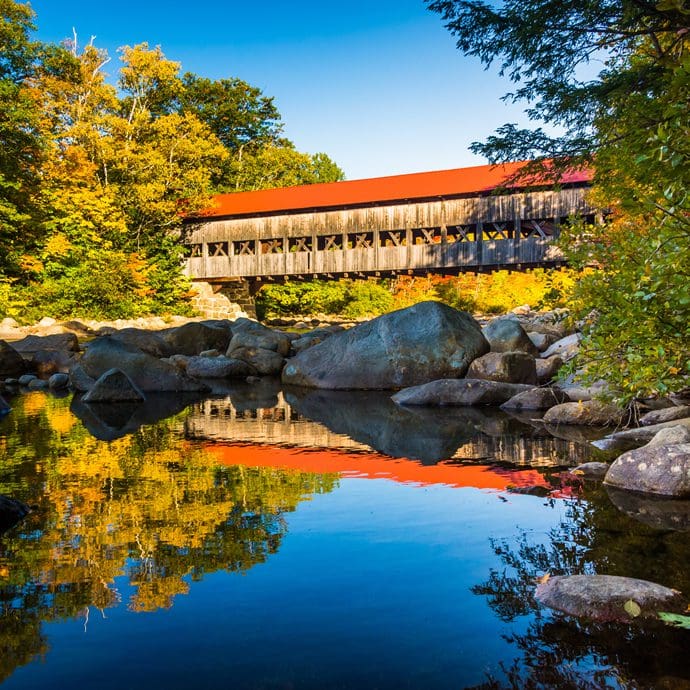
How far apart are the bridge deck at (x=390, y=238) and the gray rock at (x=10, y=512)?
2162 cm

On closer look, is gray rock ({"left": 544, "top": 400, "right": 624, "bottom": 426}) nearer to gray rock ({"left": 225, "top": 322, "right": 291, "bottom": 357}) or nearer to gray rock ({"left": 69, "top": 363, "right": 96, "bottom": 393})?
gray rock ({"left": 69, "top": 363, "right": 96, "bottom": 393})

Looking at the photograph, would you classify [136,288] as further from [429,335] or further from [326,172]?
[326,172]

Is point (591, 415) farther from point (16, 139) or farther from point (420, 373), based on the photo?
point (16, 139)

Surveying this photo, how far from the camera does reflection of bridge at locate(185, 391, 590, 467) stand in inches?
256

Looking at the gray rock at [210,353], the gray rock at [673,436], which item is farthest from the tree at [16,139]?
the gray rock at [673,436]

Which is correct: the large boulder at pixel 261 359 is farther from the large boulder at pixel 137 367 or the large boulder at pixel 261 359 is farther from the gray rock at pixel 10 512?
the gray rock at pixel 10 512

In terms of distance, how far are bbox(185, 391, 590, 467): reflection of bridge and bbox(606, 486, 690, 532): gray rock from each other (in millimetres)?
1227

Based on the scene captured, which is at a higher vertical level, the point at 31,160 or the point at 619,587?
the point at 31,160

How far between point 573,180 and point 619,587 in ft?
78.0

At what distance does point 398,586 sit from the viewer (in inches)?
128

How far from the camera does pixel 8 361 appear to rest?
1477 centimetres

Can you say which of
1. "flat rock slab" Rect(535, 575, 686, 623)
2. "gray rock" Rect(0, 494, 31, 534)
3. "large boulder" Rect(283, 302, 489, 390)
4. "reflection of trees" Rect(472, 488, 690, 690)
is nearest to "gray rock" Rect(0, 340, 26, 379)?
"large boulder" Rect(283, 302, 489, 390)

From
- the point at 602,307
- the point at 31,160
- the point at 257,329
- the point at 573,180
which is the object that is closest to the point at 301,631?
the point at 602,307

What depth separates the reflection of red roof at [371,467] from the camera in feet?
17.7
